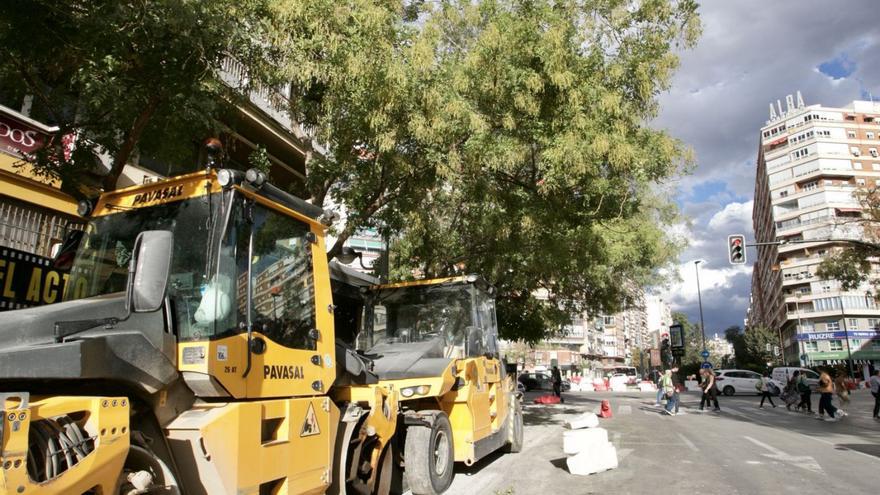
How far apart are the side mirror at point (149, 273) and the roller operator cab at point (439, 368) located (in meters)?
3.57

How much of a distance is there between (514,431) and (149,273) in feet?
27.2

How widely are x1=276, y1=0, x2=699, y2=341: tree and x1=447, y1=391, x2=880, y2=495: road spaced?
4.05m

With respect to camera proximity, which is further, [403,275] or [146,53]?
[403,275]

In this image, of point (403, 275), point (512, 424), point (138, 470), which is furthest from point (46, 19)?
point (403, 275)

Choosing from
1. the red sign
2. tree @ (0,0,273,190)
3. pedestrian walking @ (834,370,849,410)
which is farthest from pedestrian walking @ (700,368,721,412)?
the red sign

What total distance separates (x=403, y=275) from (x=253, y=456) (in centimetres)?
1176

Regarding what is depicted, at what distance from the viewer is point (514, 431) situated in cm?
1012

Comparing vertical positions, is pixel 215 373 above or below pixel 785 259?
below

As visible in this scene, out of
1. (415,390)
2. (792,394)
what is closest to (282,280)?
(415,390)

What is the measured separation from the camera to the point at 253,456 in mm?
3549

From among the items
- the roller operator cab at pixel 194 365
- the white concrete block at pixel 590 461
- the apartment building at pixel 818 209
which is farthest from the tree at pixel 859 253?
the apartment building at pixel 818 209

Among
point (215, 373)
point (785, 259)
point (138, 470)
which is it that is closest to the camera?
point (138, 470)

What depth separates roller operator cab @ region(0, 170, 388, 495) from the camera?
2.69 m

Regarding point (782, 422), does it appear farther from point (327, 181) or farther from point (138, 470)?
point (138, 470)
